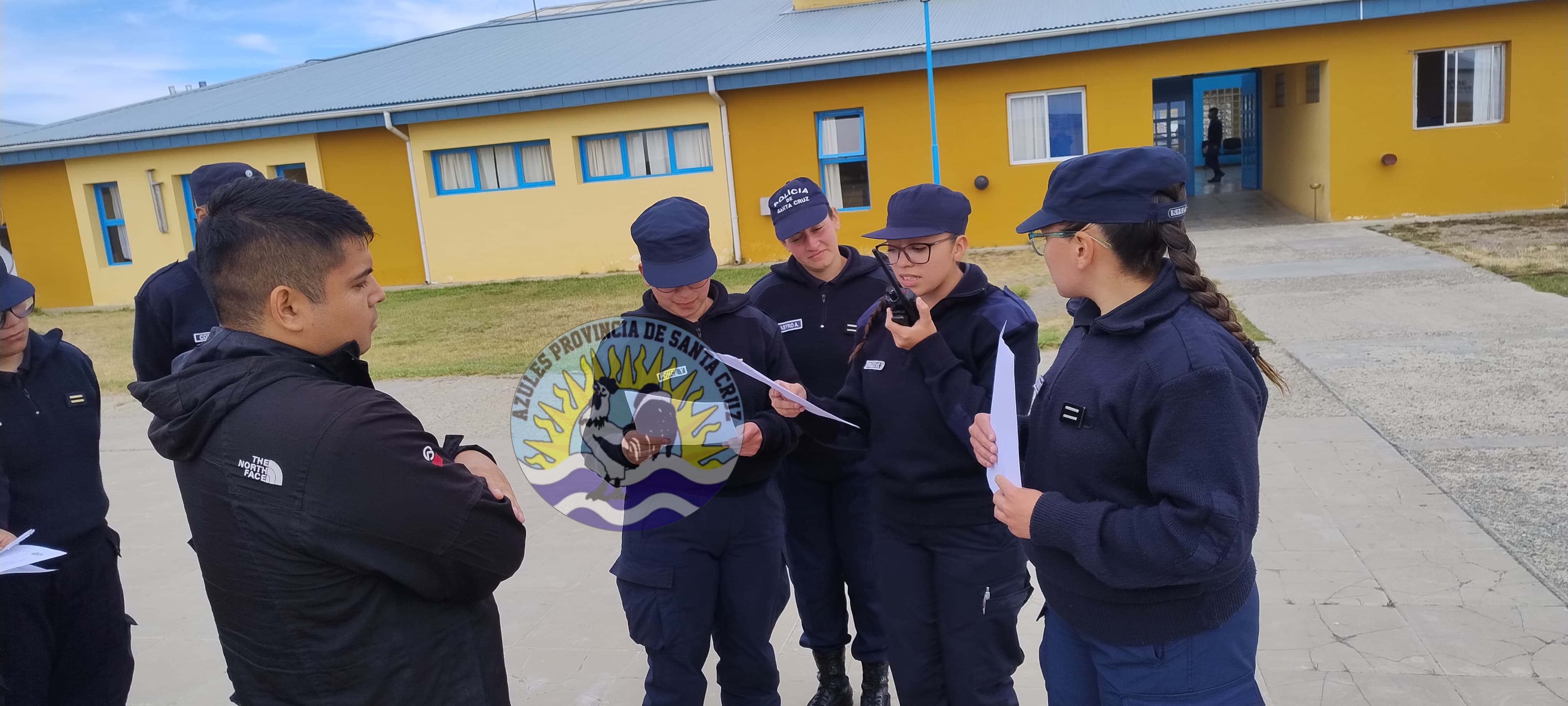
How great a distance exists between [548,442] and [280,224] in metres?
1.98

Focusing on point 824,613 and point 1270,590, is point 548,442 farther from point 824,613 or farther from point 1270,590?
point 1270,590

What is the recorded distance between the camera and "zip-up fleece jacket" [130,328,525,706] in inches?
67.3

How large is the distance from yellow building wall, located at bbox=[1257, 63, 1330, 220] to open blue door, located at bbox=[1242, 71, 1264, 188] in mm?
334

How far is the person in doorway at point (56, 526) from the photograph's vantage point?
10.2ft

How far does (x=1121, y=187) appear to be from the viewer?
2131 mm

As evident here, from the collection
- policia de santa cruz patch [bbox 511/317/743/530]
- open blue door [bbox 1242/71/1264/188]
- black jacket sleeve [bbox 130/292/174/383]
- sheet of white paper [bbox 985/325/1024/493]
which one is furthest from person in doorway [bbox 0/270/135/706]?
open blue door [bbox 1242/71/1264/188]

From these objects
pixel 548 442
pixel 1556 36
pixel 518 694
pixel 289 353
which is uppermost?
pixel 1556 36

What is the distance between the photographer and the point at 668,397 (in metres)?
3.16

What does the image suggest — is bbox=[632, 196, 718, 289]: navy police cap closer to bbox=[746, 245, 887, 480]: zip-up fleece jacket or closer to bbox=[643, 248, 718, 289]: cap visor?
bbox=[643, 248, 718, 289]: cap visor

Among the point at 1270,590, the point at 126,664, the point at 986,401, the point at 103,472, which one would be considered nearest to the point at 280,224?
the point at 986,401

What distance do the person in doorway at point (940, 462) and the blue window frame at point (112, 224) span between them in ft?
69.5

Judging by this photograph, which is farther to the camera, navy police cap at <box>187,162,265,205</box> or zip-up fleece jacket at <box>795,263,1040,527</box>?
navy police cap at <box>187,162,265,205</box>

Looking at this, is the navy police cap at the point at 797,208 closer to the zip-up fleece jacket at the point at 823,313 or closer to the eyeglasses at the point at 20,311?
the zip-up fleece jacket at the point at 823,313

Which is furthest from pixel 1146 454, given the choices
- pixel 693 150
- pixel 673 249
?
pixel 693 150
